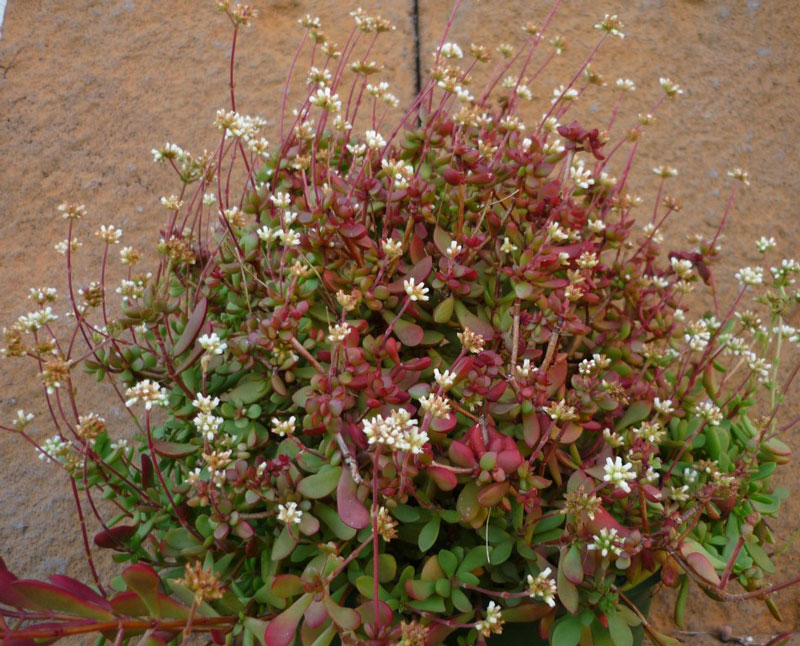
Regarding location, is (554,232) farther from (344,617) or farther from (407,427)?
(344,617)

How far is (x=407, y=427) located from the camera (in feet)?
3.35

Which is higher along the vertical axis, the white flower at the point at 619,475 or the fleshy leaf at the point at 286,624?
the white flower at the point at 619,475

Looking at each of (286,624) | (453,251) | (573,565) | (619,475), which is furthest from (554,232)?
(286,624)

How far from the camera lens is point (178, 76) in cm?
234

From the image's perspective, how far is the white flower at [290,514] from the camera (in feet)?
3.59

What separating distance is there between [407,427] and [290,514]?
224mm

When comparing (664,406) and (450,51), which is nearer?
(664,406)

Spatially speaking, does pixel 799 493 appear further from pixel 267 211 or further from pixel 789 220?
pixel 267 211

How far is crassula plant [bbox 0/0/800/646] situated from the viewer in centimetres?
109

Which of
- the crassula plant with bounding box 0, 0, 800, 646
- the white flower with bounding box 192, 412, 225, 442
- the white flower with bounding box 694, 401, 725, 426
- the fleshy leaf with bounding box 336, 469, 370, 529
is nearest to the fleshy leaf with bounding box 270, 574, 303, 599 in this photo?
the crassula plant with bounding box 0, 0, 800, 646

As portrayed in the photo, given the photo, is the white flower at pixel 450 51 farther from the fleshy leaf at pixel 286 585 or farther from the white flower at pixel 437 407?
the fleshy leaf at pixel 286 585

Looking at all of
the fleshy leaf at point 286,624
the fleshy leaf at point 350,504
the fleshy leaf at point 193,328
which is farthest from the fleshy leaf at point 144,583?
the fleshy leaf at point 193,328

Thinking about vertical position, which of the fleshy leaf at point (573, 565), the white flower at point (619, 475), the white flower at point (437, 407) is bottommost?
the fleshy leaf at point (573, 565)

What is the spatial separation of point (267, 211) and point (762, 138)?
1.63 metres
